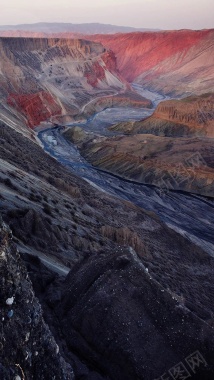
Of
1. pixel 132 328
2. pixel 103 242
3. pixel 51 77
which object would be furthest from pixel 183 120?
pixel 132 328

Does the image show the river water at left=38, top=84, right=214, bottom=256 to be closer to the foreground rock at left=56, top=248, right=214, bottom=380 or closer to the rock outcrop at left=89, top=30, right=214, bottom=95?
the foreground rock at left=56, top=248, right=214, bottom=380

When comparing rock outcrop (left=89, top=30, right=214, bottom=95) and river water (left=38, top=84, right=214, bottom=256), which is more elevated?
rock outcrop (left=89, top=30, right=214, bottom=95)

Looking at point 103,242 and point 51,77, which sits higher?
point 51,77

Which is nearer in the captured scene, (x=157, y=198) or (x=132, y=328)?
(x=132, y=328)

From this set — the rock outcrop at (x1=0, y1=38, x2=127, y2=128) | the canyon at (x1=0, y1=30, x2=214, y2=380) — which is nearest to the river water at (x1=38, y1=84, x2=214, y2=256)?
the canyon at (x1=0, y1=30, x2=214, y2=380)

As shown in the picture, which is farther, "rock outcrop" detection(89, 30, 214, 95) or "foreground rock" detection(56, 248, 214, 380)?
"rock outcrop" detection(89, 30, 214, 95)

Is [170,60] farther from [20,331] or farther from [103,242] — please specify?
[20,331]

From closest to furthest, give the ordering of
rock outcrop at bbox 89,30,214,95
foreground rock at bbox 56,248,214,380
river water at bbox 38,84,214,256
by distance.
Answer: foreground rock at bbox 56,248,214,380, river water at bbox 38,84,214,256, rock outcrop at bbox 89,30,214,95
